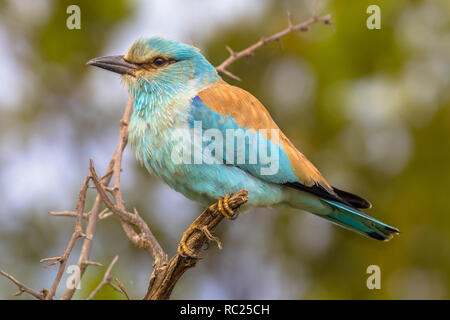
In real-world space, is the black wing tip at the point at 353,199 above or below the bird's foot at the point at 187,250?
above

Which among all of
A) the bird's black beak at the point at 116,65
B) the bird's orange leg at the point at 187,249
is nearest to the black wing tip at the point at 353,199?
the bird's orange leg at the point at 187,249

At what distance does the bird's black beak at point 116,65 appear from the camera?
4.40 metres

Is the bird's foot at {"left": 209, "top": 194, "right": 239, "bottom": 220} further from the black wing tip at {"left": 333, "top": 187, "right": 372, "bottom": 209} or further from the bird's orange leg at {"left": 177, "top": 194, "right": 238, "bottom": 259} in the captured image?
the black wing tip at {"left": 333, "top": 187, "right": 372, "bottom": 209}

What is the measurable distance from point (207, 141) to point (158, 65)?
738 mm

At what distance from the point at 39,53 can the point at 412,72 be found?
321 cm

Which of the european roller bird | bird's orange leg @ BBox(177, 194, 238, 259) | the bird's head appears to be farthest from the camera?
the bird's head

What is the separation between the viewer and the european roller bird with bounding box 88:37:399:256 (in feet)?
13.1

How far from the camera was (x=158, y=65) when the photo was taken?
14.6 ft

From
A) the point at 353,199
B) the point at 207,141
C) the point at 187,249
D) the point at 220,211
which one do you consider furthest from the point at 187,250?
the point at 353,199

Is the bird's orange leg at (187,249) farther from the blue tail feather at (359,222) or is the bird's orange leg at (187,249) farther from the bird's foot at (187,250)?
the blue tail feather at (359,222)

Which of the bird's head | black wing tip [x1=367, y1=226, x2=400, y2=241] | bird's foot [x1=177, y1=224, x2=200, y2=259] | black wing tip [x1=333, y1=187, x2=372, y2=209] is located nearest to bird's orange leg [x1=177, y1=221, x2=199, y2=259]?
bird's foot [x1=177, y1=224, x2=200, y2=259]

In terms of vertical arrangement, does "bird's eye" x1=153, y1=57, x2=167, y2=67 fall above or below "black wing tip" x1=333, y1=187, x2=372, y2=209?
above

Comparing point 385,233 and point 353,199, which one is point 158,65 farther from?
point 385,233

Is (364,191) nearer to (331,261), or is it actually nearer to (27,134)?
(331,261)
